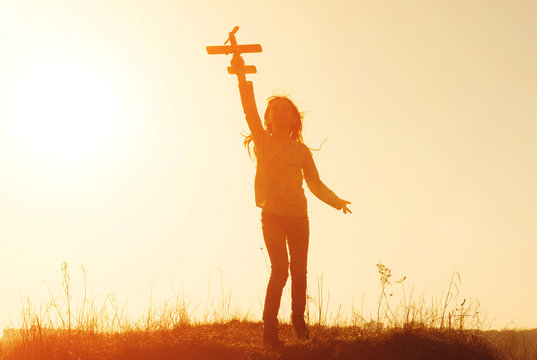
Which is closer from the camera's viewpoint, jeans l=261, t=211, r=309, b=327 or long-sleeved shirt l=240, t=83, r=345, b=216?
jeans l=261, t=211, r=309, b=327

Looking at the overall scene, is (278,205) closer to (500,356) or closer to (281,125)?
(281,125)

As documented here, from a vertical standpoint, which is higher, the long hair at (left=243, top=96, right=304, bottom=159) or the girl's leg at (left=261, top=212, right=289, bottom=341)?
the long hair at (left=243, top=96, right=304, bottom=159)

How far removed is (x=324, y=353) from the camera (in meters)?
6.31

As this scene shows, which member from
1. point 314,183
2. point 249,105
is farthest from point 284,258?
point 249,105

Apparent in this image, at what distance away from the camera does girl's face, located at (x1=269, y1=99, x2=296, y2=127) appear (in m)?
7.60

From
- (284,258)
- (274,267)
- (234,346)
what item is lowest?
(234,346)

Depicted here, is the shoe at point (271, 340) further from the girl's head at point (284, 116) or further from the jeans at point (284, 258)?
the girl's head at point (284, 116)

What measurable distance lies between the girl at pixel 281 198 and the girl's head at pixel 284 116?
0.04 feet

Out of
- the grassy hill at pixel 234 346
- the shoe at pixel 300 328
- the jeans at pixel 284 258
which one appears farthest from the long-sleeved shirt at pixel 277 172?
the grassy hill at pixel 234 346

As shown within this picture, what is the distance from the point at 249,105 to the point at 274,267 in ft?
5.99

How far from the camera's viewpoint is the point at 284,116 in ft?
25.0

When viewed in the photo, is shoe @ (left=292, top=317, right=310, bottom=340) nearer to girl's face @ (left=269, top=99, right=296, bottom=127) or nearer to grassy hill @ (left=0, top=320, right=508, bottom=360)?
grassy hill @ (left=0, top=320, right=508, bottom=360)

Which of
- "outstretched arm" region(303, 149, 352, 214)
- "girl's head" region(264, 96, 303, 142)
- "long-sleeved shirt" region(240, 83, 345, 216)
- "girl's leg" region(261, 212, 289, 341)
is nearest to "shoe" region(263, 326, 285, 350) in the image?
"girl's leg" region(261, 212, 289, 341)

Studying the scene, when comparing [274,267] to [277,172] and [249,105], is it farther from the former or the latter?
[249,105]
